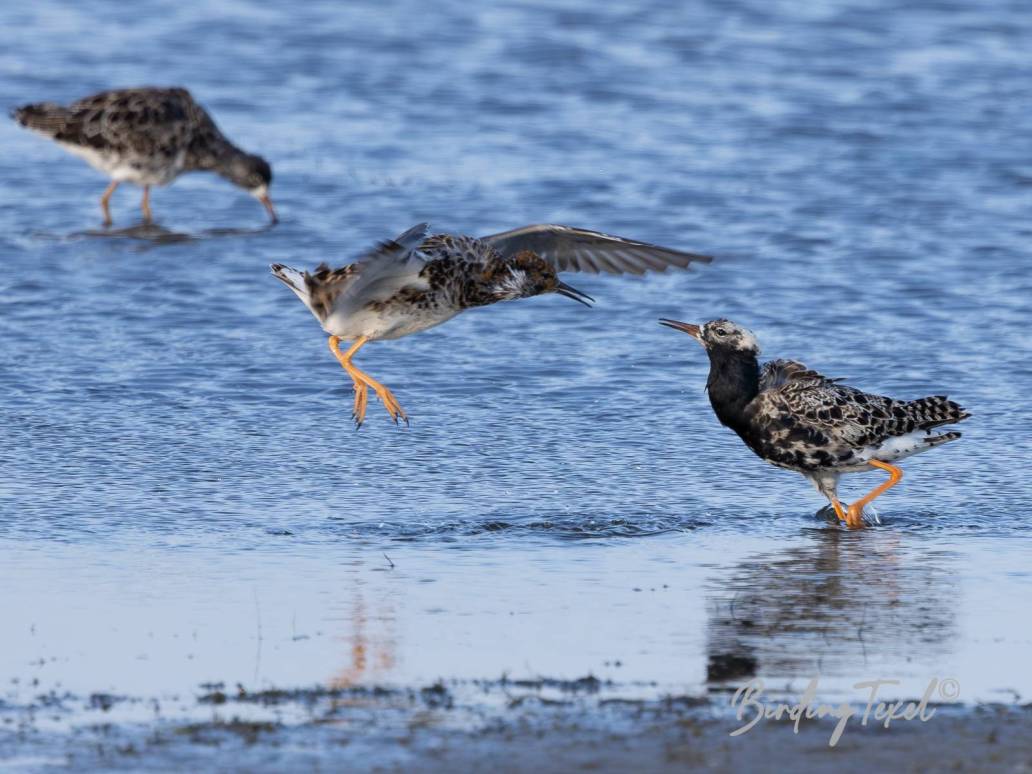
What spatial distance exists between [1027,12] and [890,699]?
20977mm

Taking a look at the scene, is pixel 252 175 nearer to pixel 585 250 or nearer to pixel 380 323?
pixel 585 250

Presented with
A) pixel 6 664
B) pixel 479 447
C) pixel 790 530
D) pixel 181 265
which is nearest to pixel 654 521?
pixel 790 530

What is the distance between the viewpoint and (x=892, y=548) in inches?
360

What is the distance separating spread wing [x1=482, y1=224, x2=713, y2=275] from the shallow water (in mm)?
610

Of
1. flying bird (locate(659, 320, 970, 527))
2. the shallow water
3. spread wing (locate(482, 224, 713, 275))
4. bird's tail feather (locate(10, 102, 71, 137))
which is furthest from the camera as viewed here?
bird's tail feather (locate(10, 102, 71, 137))

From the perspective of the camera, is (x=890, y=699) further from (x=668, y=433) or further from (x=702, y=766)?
(x=668, y=433)

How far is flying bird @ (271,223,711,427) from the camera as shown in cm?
986

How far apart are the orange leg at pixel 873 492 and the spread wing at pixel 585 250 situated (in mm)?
1535

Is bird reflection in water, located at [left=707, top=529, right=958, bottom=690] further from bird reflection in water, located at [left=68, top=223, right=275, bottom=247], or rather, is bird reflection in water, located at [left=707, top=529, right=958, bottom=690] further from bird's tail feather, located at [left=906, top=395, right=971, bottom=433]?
bird reflection in water, located at [left=68, top=223, right=275, bottom=247]

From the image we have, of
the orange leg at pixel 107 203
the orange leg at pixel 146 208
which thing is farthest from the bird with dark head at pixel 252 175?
the orange leg at pixel 107 203

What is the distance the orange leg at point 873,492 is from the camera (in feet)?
31.9
